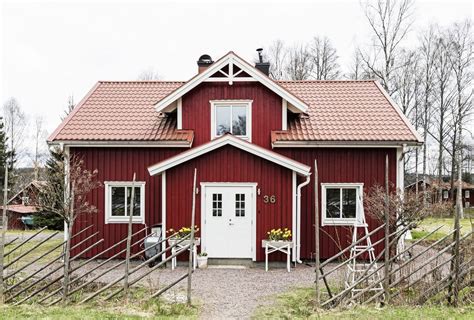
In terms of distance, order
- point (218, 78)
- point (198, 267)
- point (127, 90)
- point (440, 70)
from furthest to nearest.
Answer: point (440, 70) < point (127, 90) < point (218, 78) < point (198, 267)

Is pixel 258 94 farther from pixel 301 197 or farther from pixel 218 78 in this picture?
Result: pixel 301 197

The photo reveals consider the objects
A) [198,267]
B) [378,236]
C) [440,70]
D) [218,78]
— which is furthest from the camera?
[440,70]

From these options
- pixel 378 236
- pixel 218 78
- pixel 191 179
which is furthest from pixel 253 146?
pixel 378 236

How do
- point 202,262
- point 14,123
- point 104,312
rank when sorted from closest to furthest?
1. point 104,312
2. point 202,262
3. point 14,123

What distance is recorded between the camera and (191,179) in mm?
12336

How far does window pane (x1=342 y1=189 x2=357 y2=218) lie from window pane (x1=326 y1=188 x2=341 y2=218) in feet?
0.53

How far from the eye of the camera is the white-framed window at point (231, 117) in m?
13.8

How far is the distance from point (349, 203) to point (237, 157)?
4004 millimetres

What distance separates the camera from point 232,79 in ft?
44.8

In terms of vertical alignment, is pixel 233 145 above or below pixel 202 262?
above

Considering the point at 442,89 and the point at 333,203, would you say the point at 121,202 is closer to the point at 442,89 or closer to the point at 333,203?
the point at 333,203

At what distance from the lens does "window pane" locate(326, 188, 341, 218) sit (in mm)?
13109

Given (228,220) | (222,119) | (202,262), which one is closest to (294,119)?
(222,119)

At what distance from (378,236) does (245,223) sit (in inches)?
168
